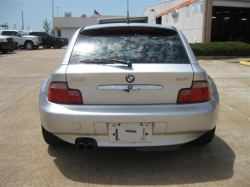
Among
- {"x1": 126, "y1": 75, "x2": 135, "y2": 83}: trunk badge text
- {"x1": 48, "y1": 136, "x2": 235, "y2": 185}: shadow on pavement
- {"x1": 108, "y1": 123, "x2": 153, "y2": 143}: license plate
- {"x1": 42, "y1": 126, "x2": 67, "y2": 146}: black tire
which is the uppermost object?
{"x1": 126, "y1": 75, "x2": 135, "y2": 83}: trunk badge text

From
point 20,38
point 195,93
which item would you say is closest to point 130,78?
point 195,93

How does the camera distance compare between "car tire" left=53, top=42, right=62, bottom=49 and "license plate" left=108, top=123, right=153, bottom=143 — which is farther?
"car tire" left=53, top=42, right=62, bottom=49

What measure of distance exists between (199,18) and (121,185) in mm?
17190

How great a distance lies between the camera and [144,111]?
293cm

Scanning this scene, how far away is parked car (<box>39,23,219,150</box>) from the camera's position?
293 cm

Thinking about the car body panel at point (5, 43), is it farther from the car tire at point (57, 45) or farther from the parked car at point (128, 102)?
the parked car at point (128, 102)

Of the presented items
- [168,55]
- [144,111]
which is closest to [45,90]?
[144,111]

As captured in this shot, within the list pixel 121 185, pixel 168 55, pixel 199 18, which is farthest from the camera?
pixel 199 18

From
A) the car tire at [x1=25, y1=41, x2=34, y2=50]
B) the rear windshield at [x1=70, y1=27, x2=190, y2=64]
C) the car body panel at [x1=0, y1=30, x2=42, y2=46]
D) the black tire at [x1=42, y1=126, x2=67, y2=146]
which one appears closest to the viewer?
the rear windshield at [x1=70, y1=27, x2=190, y2=64]

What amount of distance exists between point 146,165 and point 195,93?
0.99 metres

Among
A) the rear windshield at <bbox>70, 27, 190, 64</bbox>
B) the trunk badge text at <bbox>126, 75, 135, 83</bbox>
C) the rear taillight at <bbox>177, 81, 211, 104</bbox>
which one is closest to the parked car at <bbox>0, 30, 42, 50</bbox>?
the rear windshield at <bbox>70, 27, 190, 64</bbox>

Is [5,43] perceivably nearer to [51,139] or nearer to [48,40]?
[48,40]

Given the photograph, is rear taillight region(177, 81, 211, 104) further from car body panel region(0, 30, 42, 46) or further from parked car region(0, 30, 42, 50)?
parked car region(0, 30, 42, 50)

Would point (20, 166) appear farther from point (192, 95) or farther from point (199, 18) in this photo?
point (199, 18)
